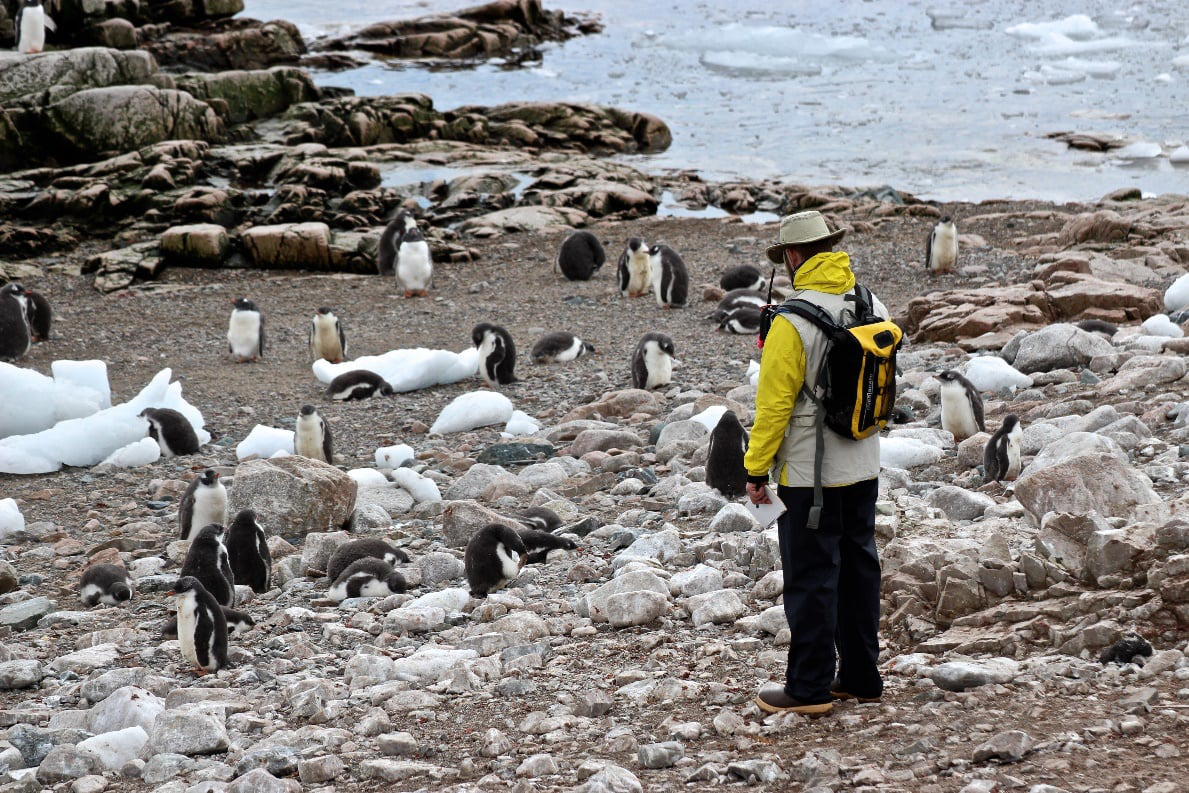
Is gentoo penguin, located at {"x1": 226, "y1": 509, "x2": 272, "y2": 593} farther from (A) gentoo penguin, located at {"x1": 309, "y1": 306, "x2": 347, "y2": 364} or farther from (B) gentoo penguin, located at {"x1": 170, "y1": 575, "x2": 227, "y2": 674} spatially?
(A) gentoo penguin, located at {"x1": 309, "y1": 306, "x2": 347, "y2": 364}

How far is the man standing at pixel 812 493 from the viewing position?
3.78 m

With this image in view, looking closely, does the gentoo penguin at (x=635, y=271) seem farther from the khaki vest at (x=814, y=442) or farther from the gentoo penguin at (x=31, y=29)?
the gentoo penguin at (x=31, y=29)

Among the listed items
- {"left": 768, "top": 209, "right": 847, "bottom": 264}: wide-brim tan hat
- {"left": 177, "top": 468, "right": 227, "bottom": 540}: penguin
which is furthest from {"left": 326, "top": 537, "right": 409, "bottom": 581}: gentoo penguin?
{"left": 768, "top": 209, "right": 847, "bottom": 264}: wide-brim tan hat

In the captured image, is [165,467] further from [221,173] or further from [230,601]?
[221,173]

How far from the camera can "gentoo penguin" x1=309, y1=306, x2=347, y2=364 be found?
12.6 metres

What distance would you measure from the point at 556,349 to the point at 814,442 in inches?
341

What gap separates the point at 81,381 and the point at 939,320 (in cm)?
810

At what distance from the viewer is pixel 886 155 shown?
2700cm

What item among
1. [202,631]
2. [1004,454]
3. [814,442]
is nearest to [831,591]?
[814,442]

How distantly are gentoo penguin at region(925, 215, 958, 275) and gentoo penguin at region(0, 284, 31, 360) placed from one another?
10.8 m

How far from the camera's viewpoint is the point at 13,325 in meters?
12.6

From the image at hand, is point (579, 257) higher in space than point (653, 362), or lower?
lower

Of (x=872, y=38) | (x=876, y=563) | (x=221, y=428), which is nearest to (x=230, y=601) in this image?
(x=876, y=563)

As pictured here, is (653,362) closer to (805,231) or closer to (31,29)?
(805,231)
